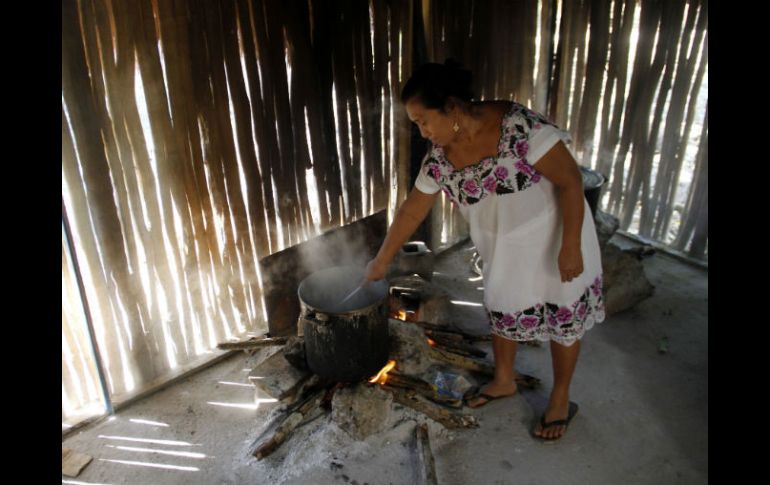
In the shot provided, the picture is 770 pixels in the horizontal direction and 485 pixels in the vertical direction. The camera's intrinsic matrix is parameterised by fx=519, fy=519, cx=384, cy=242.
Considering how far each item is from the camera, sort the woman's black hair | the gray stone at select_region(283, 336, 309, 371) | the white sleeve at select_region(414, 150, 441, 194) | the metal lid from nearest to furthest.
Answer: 1. the woman's black hair
2. the white sleeve at select_region(414, 150, 441, 194)
3. the gray stone at select_region(283, 336, 309, 371)
4. the metal lid

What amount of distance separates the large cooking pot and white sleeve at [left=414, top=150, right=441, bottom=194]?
69 centimetres

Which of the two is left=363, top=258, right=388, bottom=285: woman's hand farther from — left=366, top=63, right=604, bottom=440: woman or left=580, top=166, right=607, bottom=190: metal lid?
left=580, top=166, right=607, bottom=190: metal lid

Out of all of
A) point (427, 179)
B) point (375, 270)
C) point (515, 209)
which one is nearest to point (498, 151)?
point (515, 209)

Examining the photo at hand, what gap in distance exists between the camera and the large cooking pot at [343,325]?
291 centimetres

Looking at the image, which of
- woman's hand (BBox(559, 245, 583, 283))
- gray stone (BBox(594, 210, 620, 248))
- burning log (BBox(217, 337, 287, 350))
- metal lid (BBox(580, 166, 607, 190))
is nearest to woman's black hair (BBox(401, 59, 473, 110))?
woman's hand (BBox(559, 245, 583, 283))

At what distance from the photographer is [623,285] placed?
13.8 feet

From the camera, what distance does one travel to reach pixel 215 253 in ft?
11.7

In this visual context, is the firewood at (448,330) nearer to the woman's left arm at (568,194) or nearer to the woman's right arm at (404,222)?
the woman's right arm at (404,222)

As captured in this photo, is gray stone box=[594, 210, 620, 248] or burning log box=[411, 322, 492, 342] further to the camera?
gray stone box=[594, 210, 620, 248]

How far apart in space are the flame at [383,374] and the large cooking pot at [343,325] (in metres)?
0.16

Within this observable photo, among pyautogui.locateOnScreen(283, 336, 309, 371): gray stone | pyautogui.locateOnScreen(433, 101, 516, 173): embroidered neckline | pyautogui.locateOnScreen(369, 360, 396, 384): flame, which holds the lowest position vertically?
pyautogui.locateOnScreen(369, 360, 396, 384): flame

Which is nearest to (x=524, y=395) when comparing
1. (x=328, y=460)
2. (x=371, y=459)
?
(x=371, y=459)

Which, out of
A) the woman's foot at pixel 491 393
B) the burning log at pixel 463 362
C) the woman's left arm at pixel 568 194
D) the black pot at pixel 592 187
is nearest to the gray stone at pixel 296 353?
the burning log at pixel 463 362

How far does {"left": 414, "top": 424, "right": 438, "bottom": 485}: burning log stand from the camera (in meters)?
2.69
